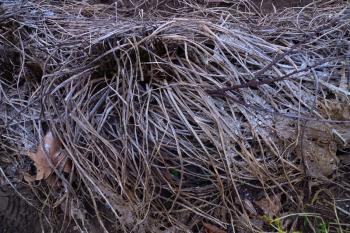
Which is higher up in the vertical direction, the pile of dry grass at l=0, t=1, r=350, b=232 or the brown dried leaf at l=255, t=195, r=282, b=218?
the pile of dry grass at l=0, t=1, r=350, b=232

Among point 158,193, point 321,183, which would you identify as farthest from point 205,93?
point 321,183

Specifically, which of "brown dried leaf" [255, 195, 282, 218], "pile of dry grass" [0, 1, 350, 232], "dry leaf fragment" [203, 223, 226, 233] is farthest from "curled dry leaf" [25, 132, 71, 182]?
"brown dried leaf" [255, 195, 282, 218]

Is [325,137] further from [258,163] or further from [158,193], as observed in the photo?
[158,193]

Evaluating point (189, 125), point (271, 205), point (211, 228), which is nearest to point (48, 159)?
point (189, 125)

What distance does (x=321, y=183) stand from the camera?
162 cm

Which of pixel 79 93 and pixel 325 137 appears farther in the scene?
pixel 79 93

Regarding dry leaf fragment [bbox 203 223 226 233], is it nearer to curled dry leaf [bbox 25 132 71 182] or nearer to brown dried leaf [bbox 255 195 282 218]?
brown dried leaf [bbox 255 195 282 218]

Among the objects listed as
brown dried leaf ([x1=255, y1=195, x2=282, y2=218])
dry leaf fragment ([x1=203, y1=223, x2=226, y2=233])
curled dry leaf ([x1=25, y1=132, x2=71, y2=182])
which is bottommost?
dry leaf fragment ([x1=203, y1=223, x2=226, y2=233])

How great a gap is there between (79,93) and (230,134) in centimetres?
56

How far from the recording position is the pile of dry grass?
160 cm

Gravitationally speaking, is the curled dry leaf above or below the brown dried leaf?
above

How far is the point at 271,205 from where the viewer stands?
5.28ft

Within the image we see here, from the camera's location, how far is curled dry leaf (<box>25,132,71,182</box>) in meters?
1.68

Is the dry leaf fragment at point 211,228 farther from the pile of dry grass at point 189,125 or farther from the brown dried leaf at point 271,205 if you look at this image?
the brown dried leaf at point 271,205
